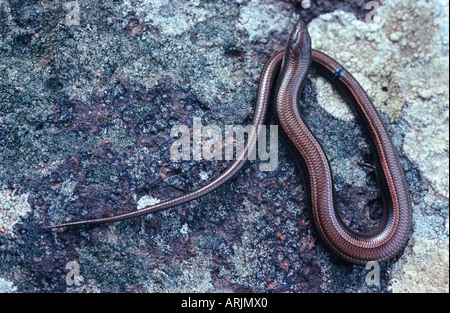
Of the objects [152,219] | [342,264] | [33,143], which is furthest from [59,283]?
[342,264]

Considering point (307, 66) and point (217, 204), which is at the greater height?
point (307, 66)

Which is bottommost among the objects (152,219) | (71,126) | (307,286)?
(307,286)

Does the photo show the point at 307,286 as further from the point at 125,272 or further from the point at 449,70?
the point at 449,70

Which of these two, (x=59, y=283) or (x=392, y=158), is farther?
(x=392, y=158)
